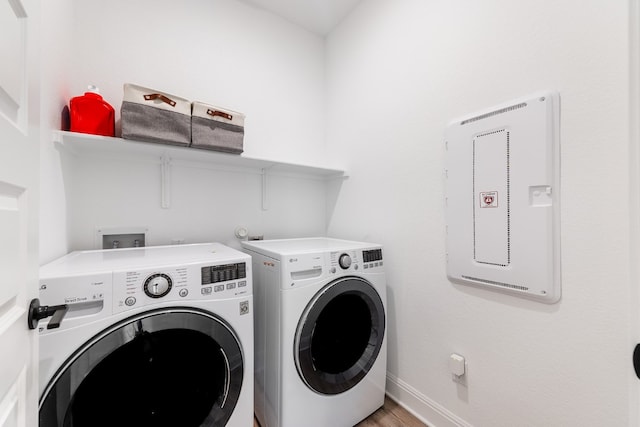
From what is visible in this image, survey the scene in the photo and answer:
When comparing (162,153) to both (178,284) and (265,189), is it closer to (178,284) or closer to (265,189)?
(265,189)

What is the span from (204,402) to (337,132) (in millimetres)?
1920

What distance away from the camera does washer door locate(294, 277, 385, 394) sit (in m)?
1.25

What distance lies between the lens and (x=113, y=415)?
2.95 feet

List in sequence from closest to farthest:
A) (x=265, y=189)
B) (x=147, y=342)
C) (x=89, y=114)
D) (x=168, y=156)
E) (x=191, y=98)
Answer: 1. (x=147, y=342)
2. (x=89, y=114)
3. (x=168, y=156)
4. (x=191, y=98)
5. (x=265, y=189)

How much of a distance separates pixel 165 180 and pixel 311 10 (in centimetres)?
168

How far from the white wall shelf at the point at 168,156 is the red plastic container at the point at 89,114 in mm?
60

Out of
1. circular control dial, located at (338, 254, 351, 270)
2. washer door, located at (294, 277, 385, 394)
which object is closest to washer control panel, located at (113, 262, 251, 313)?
washer door, located at (294, 277, 385, 394)

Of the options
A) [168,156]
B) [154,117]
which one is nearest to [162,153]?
[168,156]

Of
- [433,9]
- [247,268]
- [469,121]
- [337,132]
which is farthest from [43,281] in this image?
[433,9]

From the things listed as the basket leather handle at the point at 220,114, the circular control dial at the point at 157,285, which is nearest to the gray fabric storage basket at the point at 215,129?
the basket leather handle at the point at 220,114

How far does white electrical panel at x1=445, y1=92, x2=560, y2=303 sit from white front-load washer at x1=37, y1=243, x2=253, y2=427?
1048 millimetres

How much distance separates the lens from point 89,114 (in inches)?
49.7

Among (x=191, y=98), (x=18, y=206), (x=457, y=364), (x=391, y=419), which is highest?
(x=191, y=98)

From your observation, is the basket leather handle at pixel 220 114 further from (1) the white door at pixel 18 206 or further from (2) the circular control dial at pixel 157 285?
(2) the circular control dial at pixel 157 285
